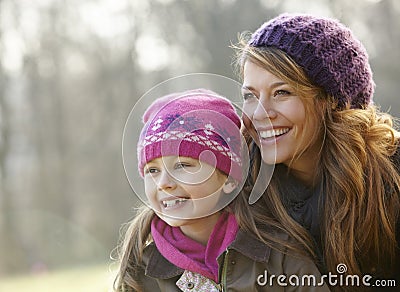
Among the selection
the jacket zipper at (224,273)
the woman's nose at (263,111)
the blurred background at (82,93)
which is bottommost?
the jacket zipper at (224,273)

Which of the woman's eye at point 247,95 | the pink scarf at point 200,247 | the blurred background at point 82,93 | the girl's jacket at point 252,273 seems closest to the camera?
the girl's jacket at point 252,273

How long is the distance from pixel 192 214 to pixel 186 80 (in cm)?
58

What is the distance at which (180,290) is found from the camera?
2.38 metres

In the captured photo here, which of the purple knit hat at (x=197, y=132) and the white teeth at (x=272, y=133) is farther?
the white teeth at (x=272, y=133)

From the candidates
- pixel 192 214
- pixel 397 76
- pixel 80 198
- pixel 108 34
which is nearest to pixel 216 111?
pixel 192 214

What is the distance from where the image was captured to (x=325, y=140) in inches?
99.0

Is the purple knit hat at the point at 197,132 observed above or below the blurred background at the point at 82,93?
below

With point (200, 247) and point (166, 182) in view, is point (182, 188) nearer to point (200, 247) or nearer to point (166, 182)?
point (166, 182)

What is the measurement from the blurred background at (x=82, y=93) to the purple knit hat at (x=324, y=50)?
20.7ft

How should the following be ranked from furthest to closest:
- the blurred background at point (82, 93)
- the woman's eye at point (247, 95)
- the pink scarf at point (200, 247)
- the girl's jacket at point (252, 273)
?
the blurred background at point (82, 93) → the woman's eye at point (247, 95) → the pink scarf at point (200, 247) → the girl's jacket at point (252, 273)

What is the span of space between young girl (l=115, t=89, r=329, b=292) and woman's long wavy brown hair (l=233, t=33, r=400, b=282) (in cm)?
14

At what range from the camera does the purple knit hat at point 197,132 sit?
225cm

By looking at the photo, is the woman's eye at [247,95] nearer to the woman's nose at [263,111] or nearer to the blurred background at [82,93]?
the woman's nose at [263,111]

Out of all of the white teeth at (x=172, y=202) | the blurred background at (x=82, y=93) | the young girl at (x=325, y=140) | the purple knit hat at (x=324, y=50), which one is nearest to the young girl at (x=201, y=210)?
the white teeth at (x=172, y=202)
